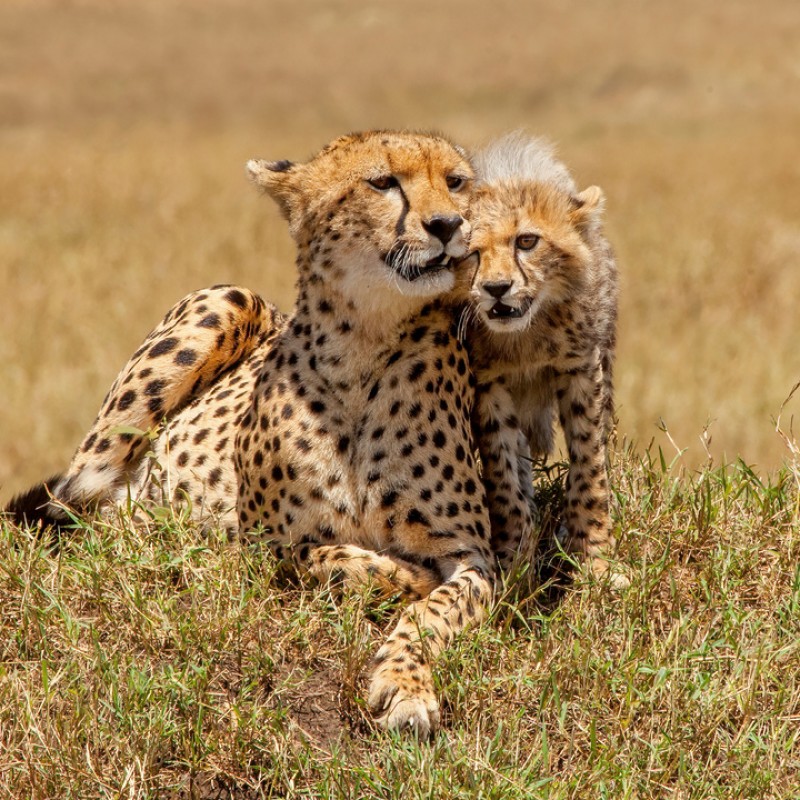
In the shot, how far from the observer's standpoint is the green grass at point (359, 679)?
101 inches

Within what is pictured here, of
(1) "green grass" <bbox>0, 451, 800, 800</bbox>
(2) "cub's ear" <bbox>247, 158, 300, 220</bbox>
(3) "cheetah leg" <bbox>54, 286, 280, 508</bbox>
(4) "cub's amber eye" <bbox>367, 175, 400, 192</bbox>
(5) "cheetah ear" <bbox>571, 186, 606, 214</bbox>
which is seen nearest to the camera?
(1) "green grass" <bbox>0, 451, 800, 800</bbox>

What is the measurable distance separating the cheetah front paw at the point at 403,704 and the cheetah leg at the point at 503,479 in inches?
23.6

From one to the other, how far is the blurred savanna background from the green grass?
0.70 m

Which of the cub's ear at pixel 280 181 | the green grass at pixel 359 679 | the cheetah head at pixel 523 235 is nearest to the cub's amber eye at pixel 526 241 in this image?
the cheetah head at pixel 523 235

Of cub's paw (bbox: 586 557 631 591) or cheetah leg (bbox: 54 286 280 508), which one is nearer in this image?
cub's paw (bbox: 586 557 631 591)

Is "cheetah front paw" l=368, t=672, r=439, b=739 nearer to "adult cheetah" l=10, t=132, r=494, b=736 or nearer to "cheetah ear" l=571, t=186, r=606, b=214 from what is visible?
"adult cheetah" l=10, t=132, r=494, b=736

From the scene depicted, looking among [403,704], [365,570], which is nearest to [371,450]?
[365,570]

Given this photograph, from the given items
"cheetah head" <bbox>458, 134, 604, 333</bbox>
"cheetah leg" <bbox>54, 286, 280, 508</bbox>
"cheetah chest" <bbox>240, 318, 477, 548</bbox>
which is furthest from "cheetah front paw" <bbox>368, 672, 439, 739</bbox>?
"cheetah leg" <bbox>54, 286, 280, 508</bbox>

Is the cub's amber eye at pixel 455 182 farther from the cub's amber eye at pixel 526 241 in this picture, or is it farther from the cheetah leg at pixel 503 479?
the cheetah leg at pixel 503 479

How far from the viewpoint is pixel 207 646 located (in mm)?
2811

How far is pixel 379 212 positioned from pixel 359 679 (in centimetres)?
101

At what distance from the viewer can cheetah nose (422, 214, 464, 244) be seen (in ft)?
9.44

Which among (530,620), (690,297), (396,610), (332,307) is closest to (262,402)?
(332,307)

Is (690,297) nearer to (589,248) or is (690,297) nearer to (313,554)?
(589,248)
